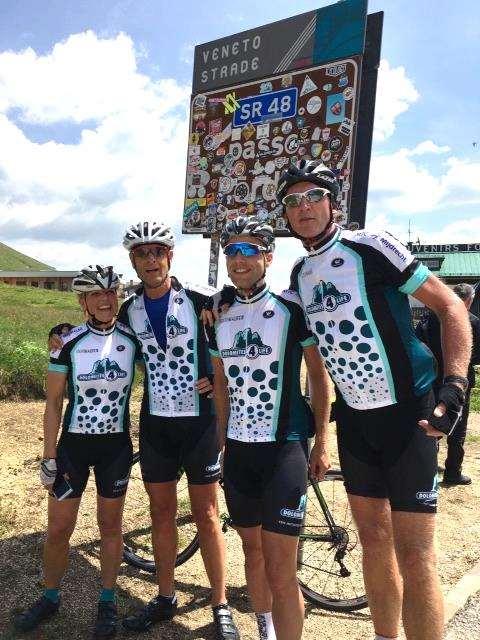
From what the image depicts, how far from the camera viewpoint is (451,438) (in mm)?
6973

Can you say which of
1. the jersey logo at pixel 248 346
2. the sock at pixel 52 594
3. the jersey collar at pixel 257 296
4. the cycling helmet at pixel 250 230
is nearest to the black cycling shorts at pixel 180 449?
the jersey logo at pixel 248 346

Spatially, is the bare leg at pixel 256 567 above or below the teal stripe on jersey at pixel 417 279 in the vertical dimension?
below

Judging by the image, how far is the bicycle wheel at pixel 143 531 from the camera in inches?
186

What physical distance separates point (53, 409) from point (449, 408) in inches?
115

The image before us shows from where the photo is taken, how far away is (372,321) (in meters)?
2.91

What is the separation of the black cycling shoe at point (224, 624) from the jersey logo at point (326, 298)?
2.43 meters

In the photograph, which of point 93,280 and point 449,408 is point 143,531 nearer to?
point 93,280

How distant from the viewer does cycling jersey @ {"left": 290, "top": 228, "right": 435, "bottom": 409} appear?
2.88 m

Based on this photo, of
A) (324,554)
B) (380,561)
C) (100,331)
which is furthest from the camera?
(324,554)

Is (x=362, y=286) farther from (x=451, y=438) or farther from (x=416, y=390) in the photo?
(x=451, y=438)

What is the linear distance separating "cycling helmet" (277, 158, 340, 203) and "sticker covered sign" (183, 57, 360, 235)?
2152 millimetres

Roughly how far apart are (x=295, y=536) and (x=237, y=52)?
6357mm

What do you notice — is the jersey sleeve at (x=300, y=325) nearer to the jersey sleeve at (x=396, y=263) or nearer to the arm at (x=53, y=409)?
the jersey sleeve at (x=396, y=263)

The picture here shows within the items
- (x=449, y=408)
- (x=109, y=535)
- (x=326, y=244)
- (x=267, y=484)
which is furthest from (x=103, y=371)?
(x=449, y=408)
